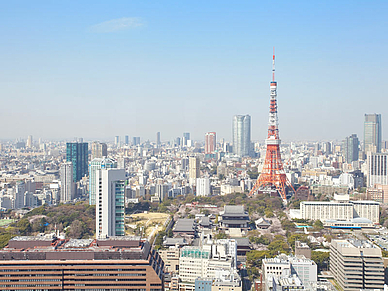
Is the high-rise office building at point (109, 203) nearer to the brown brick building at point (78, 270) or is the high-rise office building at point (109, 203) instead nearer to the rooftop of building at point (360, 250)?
the brown brick building at point (78, 270)

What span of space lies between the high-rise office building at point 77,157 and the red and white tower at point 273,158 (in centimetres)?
1149

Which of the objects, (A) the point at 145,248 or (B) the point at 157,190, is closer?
(A) the point at 145,248

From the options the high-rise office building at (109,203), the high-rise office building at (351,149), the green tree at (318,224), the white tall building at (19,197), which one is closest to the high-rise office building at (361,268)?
the high-rise office building at (109,203)

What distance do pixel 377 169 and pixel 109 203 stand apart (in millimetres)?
19641

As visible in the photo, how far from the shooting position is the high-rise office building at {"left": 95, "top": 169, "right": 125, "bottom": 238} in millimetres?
11344

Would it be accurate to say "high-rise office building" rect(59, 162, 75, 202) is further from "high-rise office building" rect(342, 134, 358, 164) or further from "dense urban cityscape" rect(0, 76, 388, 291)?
"high-rise office building" rect(342, 134, 358, 164)

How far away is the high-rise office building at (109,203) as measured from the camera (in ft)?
37.2

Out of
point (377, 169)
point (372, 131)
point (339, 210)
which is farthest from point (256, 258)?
point (372, 131)

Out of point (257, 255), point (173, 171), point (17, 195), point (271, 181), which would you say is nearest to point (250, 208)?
point (271, 181)

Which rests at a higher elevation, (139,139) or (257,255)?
(139,139)

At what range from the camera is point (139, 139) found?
204 ft

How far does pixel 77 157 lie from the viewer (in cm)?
2780

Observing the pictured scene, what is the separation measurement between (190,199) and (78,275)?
47.1ft

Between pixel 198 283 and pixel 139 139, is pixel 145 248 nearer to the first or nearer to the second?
pixel 198 283
